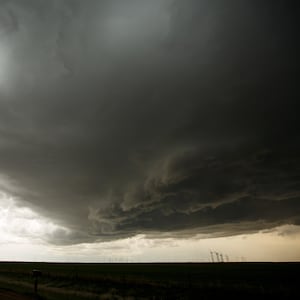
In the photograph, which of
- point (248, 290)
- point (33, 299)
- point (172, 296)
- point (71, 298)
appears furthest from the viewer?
point (248, 290)

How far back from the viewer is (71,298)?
29750 millimetres

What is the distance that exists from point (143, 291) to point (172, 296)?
5578 millimetres

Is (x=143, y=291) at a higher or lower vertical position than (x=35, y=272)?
lower

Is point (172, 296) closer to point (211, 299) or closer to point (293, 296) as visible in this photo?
point (211, 299)

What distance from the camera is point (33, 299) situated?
26.4 metres

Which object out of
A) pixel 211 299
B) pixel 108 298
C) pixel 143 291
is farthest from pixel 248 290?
pixel 108 298

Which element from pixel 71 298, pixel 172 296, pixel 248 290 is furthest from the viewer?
pixel 248 290

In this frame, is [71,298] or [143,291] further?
[143,291]

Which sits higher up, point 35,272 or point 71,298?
point 35,272

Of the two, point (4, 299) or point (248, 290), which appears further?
point (248, 290)

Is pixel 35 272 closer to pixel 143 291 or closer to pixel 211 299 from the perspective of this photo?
pixel 143 291

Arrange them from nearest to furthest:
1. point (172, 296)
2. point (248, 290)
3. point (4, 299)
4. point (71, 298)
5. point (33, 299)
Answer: point (4, 299), point (33, 299), point (71, 298), point (172, 296), point (248, 290)

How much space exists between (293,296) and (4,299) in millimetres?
30506

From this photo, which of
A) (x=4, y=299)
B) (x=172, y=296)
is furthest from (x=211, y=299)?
(x=4, y=299)
